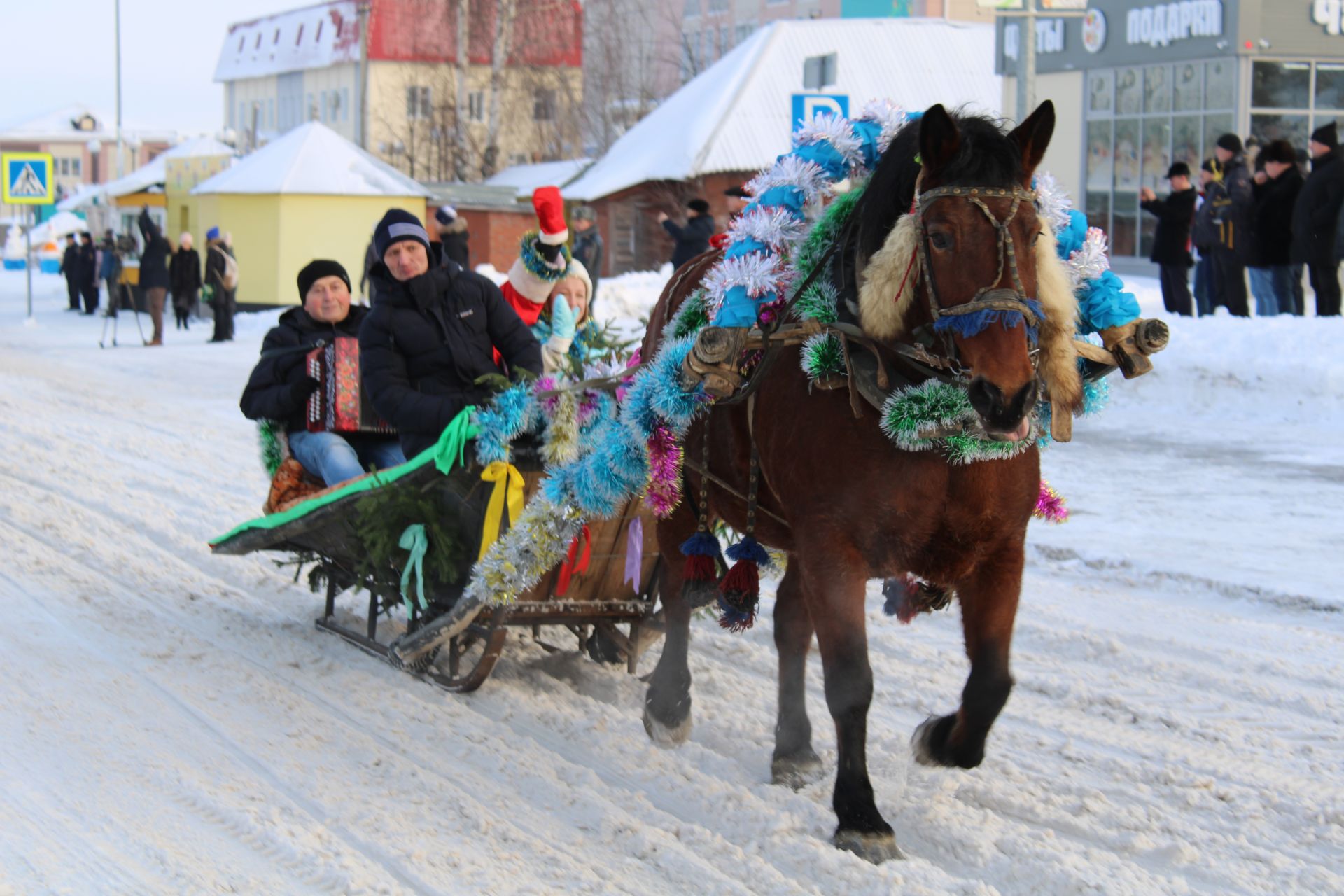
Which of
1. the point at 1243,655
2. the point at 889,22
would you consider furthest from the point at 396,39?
the point at 1243,655

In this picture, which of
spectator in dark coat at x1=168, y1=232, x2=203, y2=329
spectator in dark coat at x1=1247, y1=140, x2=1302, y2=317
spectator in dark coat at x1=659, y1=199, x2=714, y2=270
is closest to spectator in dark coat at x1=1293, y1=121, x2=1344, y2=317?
spectator in dark coat at x1=1247, y1=140, x2=1302, y2=317

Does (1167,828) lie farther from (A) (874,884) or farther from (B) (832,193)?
(B) (832,193)

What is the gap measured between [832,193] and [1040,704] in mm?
2007

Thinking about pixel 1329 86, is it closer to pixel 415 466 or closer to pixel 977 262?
pixel 415 466

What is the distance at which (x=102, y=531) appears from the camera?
26.8 ft

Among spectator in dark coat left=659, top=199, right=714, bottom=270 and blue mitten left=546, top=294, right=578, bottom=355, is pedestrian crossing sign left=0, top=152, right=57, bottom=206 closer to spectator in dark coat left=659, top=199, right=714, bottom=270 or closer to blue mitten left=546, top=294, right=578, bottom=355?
spectator in dark coat left=659, top=199, right=714, bottom=270

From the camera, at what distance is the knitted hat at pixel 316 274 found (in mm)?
6727

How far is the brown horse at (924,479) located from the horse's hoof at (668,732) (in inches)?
36.9

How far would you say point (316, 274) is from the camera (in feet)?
22.1

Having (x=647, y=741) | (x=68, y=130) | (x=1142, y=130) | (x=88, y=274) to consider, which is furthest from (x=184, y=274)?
(x=68, y=130)

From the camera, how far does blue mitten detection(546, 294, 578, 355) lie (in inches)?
287

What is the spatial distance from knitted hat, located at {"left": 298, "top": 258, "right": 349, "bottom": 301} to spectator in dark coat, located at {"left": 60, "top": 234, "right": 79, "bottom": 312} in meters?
26.4

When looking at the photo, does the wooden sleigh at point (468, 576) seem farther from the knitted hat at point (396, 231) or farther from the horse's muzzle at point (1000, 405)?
the horse's muzzle at point (1000, 405)

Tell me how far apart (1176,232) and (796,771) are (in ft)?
36.4
